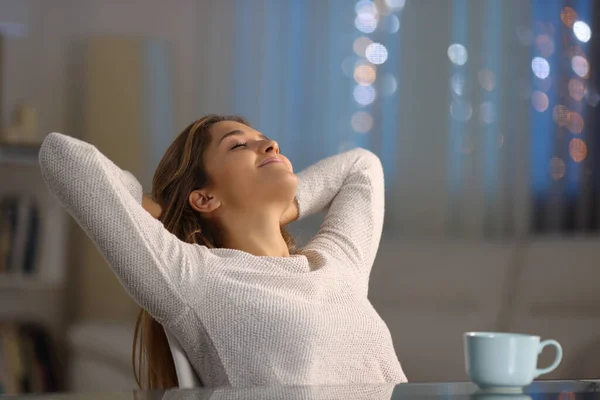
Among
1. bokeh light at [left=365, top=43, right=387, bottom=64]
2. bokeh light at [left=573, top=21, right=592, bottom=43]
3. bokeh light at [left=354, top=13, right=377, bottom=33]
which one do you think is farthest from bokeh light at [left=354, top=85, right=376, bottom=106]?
bokeh light at [left=573, top=21, right=592, bottom=43]

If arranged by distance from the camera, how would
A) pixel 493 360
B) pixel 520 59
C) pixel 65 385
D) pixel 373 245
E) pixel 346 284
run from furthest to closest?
pixel 520 59, pixel 65 385, pixel 373 245, pixel 346 284, pixel 493 360

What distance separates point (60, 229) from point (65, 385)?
0.71 metres

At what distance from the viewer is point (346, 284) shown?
1368 mm

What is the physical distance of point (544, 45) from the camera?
3.94 meters

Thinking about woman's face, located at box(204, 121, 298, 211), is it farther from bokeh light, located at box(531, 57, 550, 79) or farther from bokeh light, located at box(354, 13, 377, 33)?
bokeh light, located at box(531, 57, 550, 79)

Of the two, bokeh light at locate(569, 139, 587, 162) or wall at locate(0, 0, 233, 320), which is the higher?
wall at locate(0, 0, 233, 320)

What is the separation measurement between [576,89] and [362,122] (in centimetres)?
103

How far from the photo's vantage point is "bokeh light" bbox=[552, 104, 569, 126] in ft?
12.8

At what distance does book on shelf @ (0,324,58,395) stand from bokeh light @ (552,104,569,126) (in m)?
2.59

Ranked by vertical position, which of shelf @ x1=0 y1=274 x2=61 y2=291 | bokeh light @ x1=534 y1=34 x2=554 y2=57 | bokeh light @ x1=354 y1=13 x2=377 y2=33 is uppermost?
bokeh light @ x1=354 y1=13 x2=377 y2=33

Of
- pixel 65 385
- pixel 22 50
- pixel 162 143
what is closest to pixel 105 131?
pixel 162 143

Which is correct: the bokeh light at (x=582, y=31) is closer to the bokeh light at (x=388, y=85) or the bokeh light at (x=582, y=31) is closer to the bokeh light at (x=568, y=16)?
the bokeh light at (x=568, y=16)

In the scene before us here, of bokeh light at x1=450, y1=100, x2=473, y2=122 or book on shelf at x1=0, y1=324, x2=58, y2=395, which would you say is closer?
book on shelf at x1=0, y1=324, x2=58, y2=395

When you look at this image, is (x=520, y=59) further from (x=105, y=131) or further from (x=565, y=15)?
(x=105, y=131)
